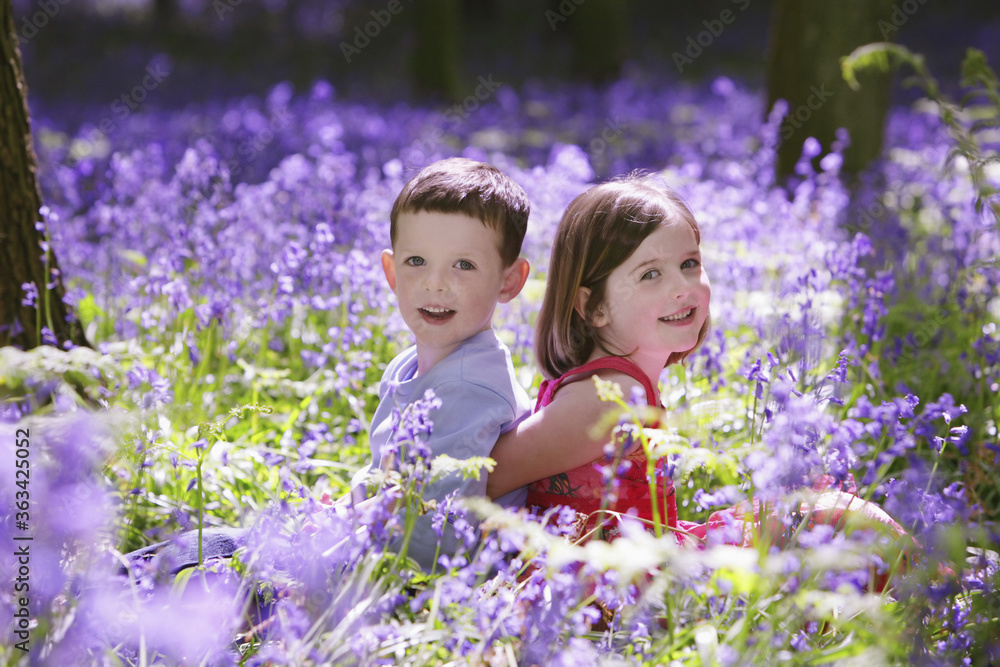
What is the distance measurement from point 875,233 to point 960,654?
3893 mm

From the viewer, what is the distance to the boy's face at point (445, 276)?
2.51 meters

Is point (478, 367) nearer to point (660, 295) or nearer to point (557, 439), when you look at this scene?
point (557, 439)

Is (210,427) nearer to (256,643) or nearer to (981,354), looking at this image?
(256,643)

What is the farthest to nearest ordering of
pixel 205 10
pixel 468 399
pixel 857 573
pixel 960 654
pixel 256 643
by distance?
pixel 205 10
pixel 468 399
pixel 256 643
pixel 960 654
pixel 857 573

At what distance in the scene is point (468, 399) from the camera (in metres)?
2.46

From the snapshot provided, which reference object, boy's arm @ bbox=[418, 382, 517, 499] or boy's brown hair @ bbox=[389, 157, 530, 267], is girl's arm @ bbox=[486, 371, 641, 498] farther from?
boy's brown hair @ bbox=[389, 157, 530, 267]

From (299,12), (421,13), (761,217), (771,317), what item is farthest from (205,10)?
(771,317)

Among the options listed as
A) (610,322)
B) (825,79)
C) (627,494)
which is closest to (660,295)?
(610,322)

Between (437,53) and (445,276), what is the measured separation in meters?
11.3

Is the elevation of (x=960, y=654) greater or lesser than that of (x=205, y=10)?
lesser

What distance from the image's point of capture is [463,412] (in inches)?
96.8

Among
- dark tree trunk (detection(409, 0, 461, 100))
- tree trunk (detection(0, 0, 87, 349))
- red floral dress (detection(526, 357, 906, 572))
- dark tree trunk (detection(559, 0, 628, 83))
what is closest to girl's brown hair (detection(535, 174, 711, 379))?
red floral dress (detection(526, 357, 906, 572))

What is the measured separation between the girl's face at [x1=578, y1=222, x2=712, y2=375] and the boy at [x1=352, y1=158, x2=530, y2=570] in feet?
1.16

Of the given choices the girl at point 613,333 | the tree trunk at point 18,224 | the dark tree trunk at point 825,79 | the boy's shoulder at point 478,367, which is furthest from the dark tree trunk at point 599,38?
the boy's shoulder at point 478,367
